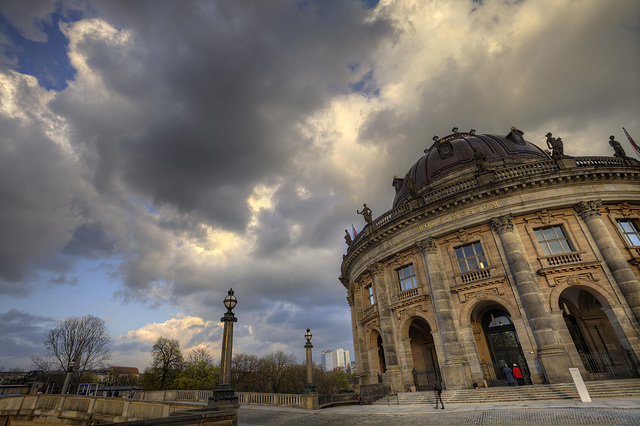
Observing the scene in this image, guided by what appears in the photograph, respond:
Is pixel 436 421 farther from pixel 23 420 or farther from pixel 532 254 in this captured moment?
pixel 23 420

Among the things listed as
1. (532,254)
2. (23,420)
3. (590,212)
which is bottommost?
(23,420)

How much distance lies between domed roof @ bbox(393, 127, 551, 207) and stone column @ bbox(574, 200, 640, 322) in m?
9.43

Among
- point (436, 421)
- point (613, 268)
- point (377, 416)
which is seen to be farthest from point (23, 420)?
point (613, 268)

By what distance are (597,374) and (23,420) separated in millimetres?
39208

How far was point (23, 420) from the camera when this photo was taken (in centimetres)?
2241

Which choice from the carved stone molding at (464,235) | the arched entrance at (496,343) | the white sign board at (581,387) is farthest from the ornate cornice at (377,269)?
the white sign board at (581,387)

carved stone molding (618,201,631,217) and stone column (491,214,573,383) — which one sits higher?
carved stone molding (618,201,631,217)

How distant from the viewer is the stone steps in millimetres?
12255

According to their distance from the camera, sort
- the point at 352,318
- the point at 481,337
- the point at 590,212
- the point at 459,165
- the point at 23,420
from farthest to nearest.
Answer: the point at 352,318 < the point at 459,165 < the point at 23,420 < the point at 481,337 < the point at 590,212

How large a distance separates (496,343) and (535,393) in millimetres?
6857

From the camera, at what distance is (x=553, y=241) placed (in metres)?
19.1

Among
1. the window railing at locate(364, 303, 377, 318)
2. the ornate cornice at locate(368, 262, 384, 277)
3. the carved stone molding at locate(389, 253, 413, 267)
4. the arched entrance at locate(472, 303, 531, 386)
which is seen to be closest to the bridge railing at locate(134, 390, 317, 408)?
the window railing at locate(364, 303, 377, 318)

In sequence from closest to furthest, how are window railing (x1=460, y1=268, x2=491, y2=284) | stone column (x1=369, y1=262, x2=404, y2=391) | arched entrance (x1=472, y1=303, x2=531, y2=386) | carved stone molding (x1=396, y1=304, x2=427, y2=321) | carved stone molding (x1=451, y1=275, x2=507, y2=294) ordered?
1. arched entrance (x1=472, y1=303, x2=531, y2=386)
2. carved stone molding (x1=451, y1=275, x2=507, y2=294)
3. window railing (x1=460, y1=268, x2=491, y2=284)
4. stone column (x1=369, y1=262, x2=404, y2=391)
5. carved stone molding (x1=396, y1=304, x2=427, y2=321)

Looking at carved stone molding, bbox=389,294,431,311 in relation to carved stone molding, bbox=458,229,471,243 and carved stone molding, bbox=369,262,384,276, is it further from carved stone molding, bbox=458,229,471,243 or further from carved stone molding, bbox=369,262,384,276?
carved stone molding, bbox=458,229,471,243
